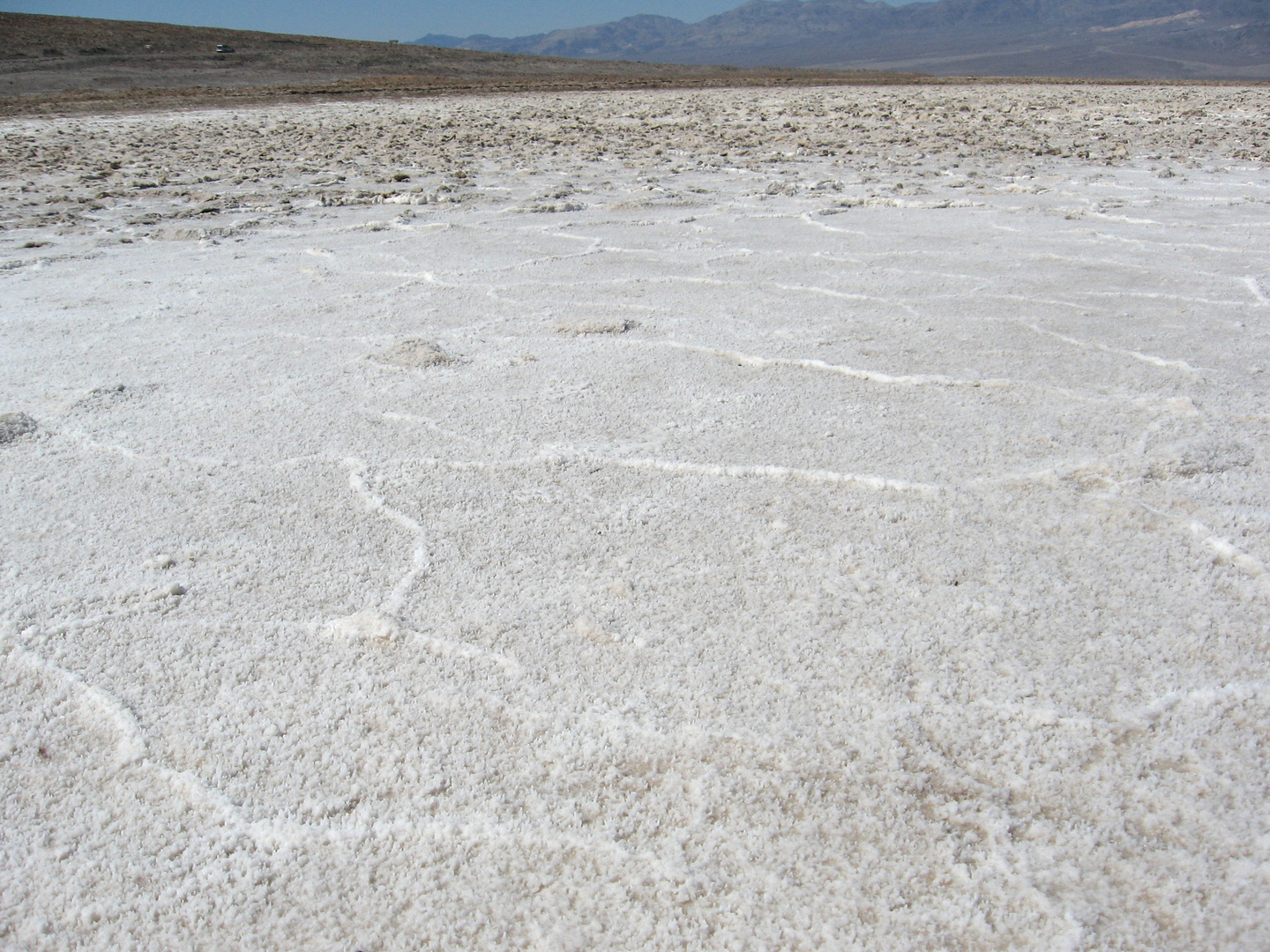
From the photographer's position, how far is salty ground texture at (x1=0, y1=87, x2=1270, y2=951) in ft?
2.77

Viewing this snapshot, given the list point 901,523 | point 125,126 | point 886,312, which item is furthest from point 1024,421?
point 125,126

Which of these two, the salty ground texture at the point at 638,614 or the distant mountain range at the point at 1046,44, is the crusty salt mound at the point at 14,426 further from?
the distant mountain range at the point at 1046,44

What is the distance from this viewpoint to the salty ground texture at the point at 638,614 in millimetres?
844

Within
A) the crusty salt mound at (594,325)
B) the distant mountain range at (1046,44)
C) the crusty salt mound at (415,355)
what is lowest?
the crusty salt mound at (415,355)

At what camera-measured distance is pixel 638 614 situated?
3.92 feet

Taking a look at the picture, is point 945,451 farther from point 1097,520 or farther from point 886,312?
point 886,312

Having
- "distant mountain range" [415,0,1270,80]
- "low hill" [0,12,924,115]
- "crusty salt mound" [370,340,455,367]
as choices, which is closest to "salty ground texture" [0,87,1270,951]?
"crusty salt mound" [370,340,455,367]

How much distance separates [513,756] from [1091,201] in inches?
164

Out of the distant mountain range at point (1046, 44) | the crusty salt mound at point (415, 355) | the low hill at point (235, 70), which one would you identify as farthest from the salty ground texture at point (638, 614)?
the distant mountain range at point (1046, 44)

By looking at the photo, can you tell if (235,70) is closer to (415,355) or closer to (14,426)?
(415,355)

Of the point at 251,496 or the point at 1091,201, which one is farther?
the point at 1091,201

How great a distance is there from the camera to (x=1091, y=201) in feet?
13.7

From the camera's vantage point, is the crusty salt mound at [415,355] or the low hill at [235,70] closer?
the crusty salt mound at [415,355]

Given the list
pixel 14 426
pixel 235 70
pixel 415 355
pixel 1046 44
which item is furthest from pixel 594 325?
pixel 1046 44
